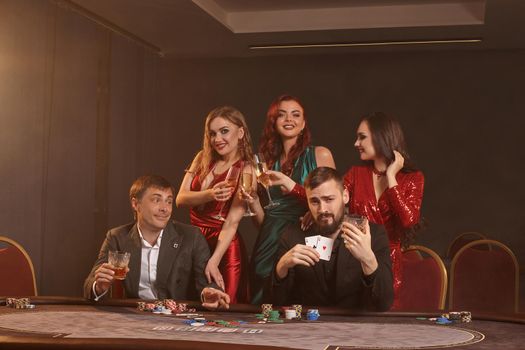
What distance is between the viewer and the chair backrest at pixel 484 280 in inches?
153

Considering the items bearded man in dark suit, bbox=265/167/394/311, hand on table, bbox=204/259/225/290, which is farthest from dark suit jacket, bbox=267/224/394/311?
hand on table, bbox=204/259/225/290

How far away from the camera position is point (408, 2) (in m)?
7.60

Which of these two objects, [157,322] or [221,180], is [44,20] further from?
[157,322]

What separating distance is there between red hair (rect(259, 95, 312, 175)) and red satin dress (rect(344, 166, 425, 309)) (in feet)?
1.10

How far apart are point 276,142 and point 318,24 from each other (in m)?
3.95

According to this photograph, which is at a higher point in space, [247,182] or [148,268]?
[247,182]

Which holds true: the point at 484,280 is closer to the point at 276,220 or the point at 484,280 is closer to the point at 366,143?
the point at 366,143

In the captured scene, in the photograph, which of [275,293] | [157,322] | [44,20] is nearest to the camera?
[157,322]

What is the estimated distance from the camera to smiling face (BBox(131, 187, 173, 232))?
12.3ft

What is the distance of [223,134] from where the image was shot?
401cm

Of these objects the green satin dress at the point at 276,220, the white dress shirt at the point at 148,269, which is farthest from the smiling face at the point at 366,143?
the white dress shirt at the point at 148,269

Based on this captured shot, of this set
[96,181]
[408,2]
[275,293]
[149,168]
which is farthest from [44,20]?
[275,293]

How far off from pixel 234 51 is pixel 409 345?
278 inches

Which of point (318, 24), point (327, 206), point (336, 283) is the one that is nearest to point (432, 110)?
point (318, 24)
